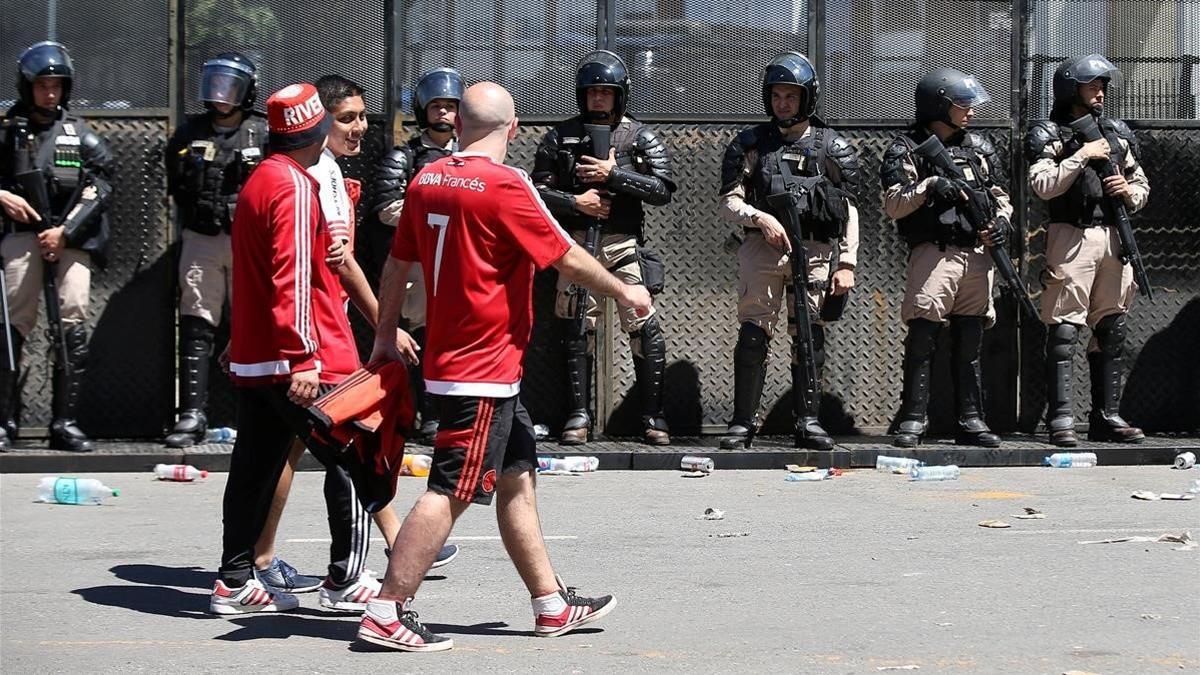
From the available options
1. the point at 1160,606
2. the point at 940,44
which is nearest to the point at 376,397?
the point at 1160,606

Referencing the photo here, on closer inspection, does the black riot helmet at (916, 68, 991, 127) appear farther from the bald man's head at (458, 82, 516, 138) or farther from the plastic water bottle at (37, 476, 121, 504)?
the bald man's head at (458, 82, 516, 138)

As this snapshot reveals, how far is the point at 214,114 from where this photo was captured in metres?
10.8

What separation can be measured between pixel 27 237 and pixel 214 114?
1320 millimetres

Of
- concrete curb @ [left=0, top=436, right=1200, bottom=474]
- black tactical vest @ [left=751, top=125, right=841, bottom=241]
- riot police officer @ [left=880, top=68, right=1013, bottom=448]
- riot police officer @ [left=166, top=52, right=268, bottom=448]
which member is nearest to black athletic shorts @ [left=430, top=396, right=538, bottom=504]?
concrete curb @ [left=0, top=436, right=1200, bottom=474]

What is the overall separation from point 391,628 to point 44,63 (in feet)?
20.2

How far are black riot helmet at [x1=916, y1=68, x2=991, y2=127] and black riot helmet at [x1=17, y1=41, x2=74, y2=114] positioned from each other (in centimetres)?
515

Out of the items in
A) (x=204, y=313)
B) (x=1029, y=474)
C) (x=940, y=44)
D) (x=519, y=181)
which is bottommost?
(x=1029, y=474)

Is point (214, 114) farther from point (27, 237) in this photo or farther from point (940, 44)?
point (940, 44)

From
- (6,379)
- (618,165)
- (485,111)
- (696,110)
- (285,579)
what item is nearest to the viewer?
(485,111)

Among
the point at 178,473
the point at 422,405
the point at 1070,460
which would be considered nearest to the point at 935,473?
the point at 1070,460

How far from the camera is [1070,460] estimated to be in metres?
11.0

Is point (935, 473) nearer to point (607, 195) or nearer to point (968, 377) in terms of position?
point (968, 377)

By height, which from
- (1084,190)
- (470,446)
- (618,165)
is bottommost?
(470,446)

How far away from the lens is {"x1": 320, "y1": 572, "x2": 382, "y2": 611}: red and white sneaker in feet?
20.9
